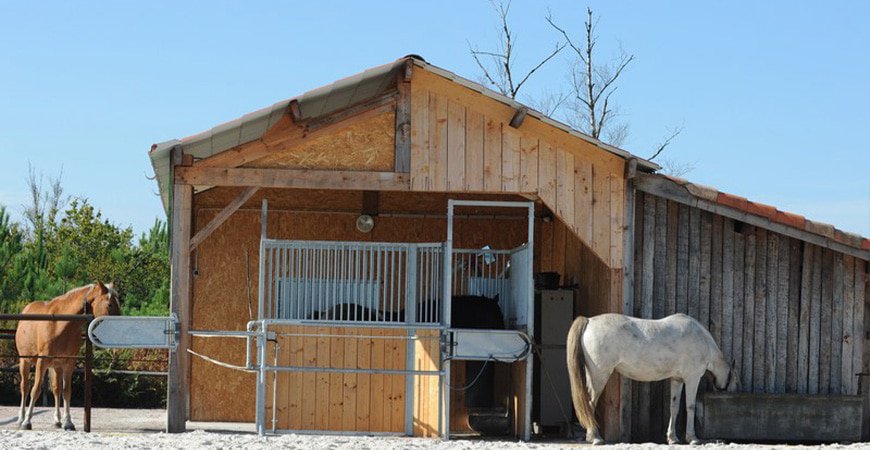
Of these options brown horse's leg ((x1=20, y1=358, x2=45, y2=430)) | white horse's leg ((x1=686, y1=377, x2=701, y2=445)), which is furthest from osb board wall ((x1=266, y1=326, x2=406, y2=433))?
white horse's leg ((x1=686, y1=377, x2=701, y2=445))

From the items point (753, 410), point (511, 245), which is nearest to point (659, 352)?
point (753, 410)

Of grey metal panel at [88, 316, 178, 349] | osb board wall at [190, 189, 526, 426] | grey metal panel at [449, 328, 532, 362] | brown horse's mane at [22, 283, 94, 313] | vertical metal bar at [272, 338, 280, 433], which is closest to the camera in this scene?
grey metal panel at [88, 316, 178, 349]

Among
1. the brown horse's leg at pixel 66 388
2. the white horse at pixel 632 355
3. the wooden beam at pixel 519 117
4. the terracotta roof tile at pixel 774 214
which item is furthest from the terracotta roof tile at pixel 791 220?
the brown horse's leg at pixel 66 388

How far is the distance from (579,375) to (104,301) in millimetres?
4182

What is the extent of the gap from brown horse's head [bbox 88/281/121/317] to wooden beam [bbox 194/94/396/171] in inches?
59.5

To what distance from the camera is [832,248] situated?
1121cm

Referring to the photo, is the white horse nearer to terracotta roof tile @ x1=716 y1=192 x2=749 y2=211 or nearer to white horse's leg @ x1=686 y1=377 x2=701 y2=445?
white horse's leg @ x1=686 y1=377 x2=701 y2=445

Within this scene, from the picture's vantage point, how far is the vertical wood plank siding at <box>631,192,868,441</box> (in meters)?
11.3

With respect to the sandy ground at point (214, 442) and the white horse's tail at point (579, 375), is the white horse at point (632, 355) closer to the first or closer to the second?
the white horse's tail at point (579, 375)

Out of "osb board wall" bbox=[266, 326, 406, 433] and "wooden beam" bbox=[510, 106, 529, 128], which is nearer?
"wooden beam" bbox=[510, 106, 529, 128]

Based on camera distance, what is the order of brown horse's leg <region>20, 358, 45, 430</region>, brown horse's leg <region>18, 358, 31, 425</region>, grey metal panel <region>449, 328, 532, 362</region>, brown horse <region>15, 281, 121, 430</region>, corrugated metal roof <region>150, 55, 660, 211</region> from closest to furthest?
1. corrugated metal roof <region>150, 55, 660, 211</region>
2. grey metal panel <region>449, 328, 532, 362</region>
3. brown horse's leg <region>20, 358, 45, 430</region>
4. brown horse <region>15, 281, 121, 430</region>
5. brown horse's leg <region>18, 358, 31, 425</region>

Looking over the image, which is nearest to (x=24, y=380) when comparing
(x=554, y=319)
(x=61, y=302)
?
(x=61, y=302)

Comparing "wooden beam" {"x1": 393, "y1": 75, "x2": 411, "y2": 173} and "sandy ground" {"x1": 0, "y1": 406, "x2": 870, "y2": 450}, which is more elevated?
"wooden beam" {"x1": 393, "y1": 75, "x2": 411, "y2": 173}

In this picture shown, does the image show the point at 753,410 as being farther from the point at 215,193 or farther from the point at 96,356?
the point at 96,356
